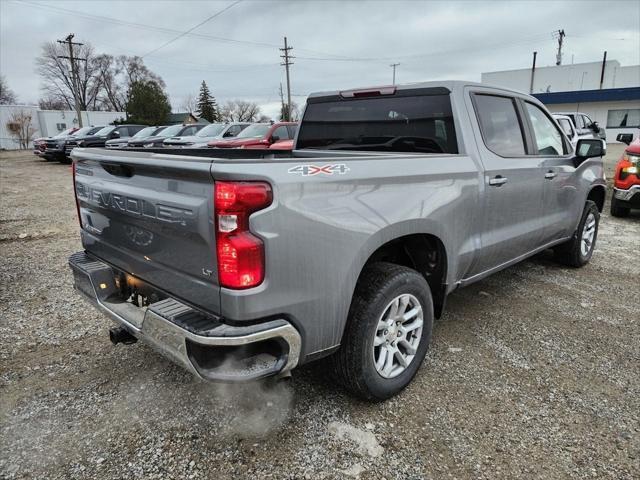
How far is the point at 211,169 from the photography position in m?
1.92

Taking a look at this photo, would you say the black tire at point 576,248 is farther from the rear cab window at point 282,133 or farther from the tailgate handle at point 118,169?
the rear cab window at point 282,133

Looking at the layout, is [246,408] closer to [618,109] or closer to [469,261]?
[469,261]

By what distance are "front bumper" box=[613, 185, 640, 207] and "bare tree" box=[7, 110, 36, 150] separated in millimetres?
49915

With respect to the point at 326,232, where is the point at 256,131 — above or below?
above

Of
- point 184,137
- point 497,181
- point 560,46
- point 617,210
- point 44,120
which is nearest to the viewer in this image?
point 497,181

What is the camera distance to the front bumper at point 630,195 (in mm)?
7648

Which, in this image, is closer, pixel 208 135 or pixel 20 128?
pixel 208 135

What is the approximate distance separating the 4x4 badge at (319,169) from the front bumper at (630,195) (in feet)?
24.2

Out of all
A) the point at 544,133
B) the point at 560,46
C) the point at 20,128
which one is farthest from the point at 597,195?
the point at 560,46

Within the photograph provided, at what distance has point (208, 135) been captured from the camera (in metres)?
17.5

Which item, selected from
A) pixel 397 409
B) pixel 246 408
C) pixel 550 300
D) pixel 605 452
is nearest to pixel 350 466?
pixel 397 409

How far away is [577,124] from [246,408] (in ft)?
55.5

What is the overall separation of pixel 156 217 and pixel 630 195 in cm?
817

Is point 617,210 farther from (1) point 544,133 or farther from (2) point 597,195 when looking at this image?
(1) point 544,133
